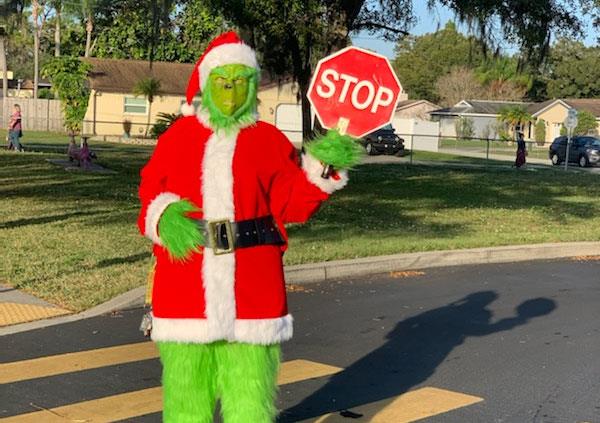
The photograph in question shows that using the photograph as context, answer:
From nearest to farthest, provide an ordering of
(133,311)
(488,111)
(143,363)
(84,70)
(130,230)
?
(143,363) → (133,311) → (130,230) → (84,70) → (488,111)

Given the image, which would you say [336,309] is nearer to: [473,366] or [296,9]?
[473,366]

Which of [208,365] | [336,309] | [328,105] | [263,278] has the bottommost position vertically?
[336,309]

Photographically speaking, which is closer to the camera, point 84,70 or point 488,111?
point 84,70

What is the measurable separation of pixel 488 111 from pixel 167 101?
31202mm

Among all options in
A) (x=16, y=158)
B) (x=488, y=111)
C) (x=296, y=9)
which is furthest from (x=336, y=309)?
(x=488, y=111)

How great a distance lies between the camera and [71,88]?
33.0 metres

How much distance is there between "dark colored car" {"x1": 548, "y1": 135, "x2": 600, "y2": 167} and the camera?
38.2 metres

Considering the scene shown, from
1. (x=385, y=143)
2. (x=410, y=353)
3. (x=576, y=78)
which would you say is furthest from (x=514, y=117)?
(x=410, y=353)

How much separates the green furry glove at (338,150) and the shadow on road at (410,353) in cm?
193

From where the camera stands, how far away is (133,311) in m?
7.68

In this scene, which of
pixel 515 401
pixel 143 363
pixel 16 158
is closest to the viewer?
pixel 515 401

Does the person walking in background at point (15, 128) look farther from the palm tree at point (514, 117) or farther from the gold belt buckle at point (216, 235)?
the palm tree at point (514, 117)

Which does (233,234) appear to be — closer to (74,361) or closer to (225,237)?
(225,237)

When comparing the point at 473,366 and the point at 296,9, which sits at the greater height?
the point at 296,9
